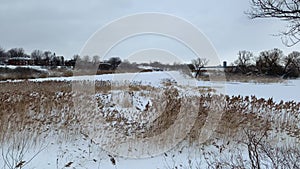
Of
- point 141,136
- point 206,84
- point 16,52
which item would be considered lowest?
point 141,136

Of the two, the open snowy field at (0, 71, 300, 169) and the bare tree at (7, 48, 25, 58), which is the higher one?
the bare tree at (7, 48, 25, 58)

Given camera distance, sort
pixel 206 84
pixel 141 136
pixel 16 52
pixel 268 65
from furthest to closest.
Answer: pixel 16 52 < pixel 268 65 < pixel 206 84 < pixel 141 136

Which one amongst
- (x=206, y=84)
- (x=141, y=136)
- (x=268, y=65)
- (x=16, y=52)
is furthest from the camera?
(x=16, y=52)

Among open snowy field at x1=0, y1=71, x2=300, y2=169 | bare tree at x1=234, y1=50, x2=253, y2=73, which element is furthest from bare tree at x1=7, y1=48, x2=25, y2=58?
open snowy field at x1=0, y1=71, x2=300, y2=169

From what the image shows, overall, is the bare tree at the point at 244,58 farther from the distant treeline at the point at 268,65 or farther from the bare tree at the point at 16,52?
the bare tree at the point at 16,52

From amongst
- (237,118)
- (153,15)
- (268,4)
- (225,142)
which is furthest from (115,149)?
(268,4)

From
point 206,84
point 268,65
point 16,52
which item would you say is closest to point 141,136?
point 206,84

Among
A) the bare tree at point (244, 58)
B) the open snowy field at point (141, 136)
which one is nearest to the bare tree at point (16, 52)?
the bare tree at point (244, 58)

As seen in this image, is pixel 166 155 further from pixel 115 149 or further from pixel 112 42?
pixel 112 42

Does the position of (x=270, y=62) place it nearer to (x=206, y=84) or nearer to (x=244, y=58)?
(x=244, y=58)

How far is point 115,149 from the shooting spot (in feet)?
10.8

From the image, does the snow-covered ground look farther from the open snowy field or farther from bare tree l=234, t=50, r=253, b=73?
bare tree l=234, t=50, r=253, b=73

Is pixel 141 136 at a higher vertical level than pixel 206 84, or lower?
lower

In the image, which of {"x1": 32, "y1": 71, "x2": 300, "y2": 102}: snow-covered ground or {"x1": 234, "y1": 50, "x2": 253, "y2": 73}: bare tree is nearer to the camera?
{"x1": 32, "y1": 71, "x2": 300, "y2": 102}: snow-covered ground
